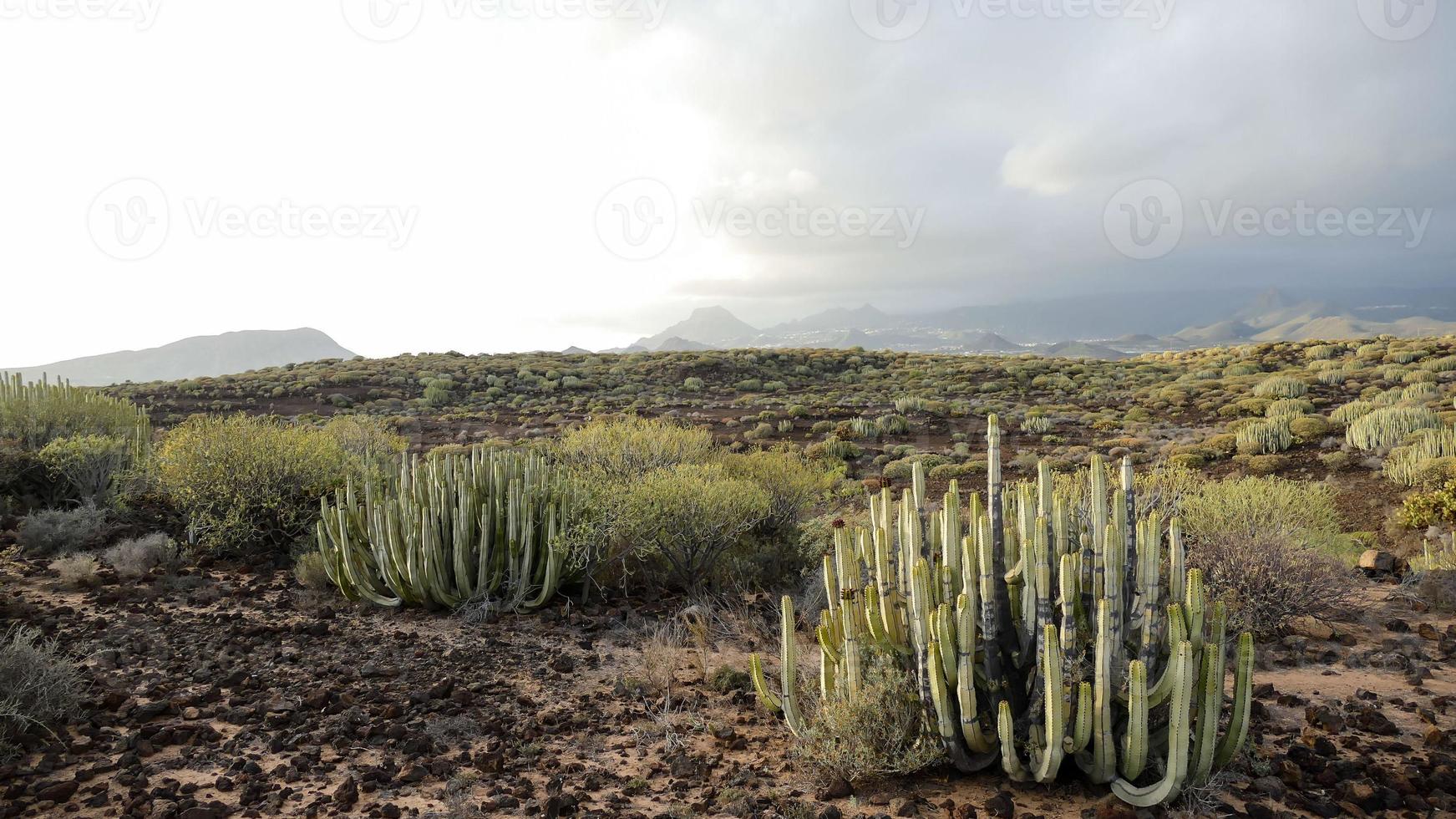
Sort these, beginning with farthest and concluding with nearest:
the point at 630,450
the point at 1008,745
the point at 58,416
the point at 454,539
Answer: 1. the point at 58,416
2. the point at 630,450
3. the point at 454,539
4. the point at 1008,745

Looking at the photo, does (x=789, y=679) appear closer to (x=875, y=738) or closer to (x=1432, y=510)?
(x=875, y=738)

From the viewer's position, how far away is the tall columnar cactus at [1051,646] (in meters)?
3.88

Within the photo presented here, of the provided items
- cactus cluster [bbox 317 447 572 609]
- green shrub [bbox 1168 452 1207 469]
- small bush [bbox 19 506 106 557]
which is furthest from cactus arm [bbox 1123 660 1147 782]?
green shrub [bbox 1168 452 1207 469]

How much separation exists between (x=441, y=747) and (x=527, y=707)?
0.81 metres

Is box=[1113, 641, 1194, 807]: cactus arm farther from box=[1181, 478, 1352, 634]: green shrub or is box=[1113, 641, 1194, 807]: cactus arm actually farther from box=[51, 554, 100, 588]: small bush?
box=[51, 554, 100, 588]: small bush

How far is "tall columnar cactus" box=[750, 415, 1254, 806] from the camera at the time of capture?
3879mm

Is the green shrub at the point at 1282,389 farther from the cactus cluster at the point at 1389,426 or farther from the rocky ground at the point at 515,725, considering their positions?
the rocky ground at the point at 515,725

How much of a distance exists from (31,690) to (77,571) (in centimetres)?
387

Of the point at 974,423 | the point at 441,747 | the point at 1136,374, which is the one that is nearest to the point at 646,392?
the point at 974,423

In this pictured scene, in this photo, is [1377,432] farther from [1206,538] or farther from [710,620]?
[710,620]

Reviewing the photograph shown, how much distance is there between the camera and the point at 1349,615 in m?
7.54

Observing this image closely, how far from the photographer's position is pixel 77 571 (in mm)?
8141

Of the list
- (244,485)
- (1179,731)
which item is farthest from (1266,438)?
(244,485)

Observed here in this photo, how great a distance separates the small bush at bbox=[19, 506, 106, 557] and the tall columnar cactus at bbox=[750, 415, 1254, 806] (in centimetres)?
993
